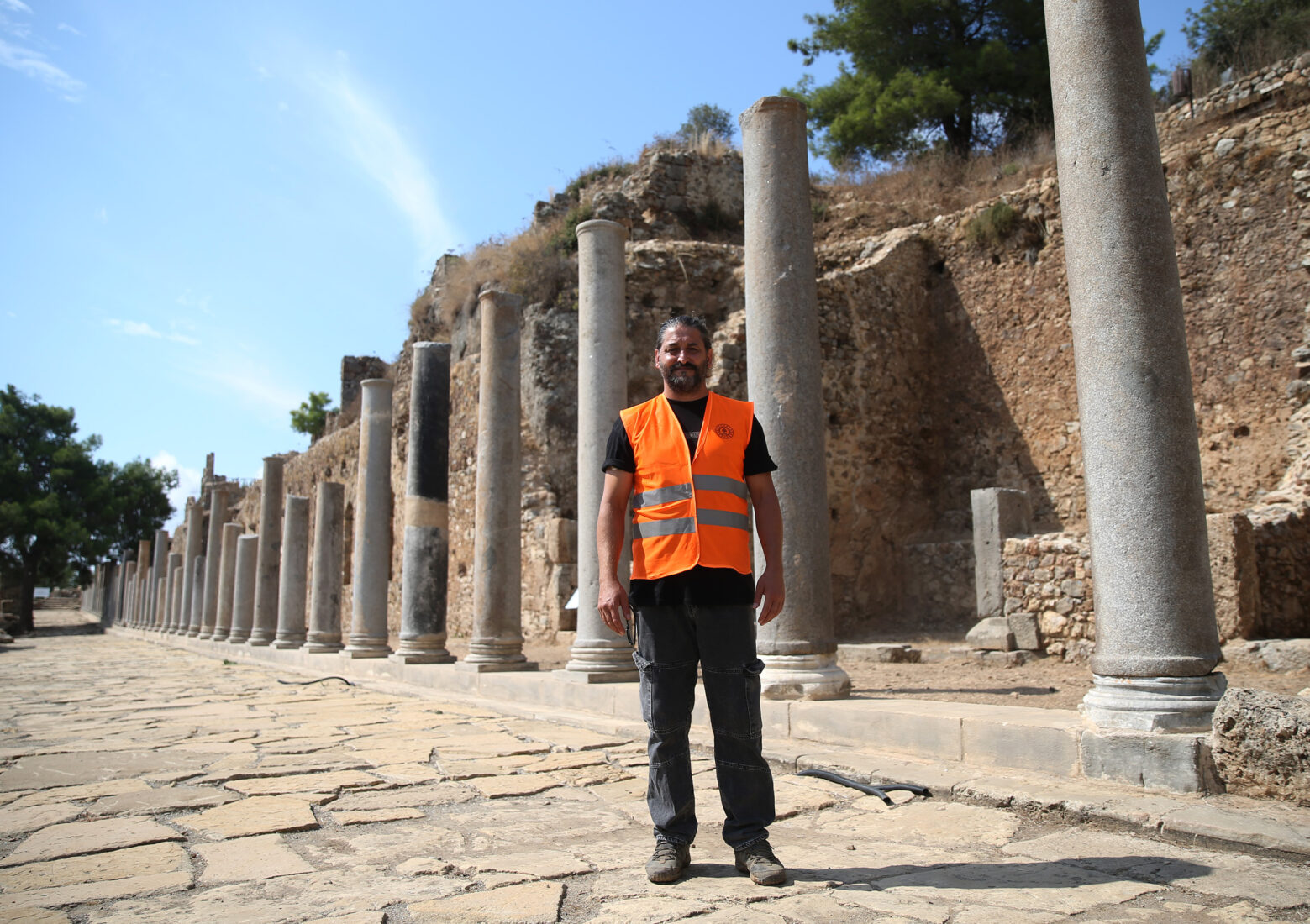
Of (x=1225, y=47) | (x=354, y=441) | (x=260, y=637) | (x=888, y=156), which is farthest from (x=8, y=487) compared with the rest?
(x=1225, y=47)

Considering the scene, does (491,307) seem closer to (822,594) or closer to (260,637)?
(822,594)

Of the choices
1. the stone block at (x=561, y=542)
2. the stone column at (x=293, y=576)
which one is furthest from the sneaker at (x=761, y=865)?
the stone column at (x=293, y=576)

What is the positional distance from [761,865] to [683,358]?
1.68 m

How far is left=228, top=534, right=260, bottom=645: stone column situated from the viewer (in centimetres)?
1904

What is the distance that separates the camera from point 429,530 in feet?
36.9

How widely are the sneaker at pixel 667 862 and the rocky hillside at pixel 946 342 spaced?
34.9 ft

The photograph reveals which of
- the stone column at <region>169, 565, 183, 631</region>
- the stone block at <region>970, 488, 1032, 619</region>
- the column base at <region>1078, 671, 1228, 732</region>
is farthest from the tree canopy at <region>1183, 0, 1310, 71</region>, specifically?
the stone column at <region>169, 565, 183, 631</region>

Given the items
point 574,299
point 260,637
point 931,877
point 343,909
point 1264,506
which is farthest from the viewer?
point 260,637

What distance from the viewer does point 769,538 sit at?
129 inches

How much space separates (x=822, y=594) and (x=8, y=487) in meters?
39.6

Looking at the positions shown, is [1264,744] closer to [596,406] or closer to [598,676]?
[598,676]

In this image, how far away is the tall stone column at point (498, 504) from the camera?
925 centimetres

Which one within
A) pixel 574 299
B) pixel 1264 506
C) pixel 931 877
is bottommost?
pixel 931 877

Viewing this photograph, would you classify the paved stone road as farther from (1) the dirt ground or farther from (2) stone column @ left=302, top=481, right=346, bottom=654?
(2) stone column @ left=302, top=481, right=346, bottom=654
